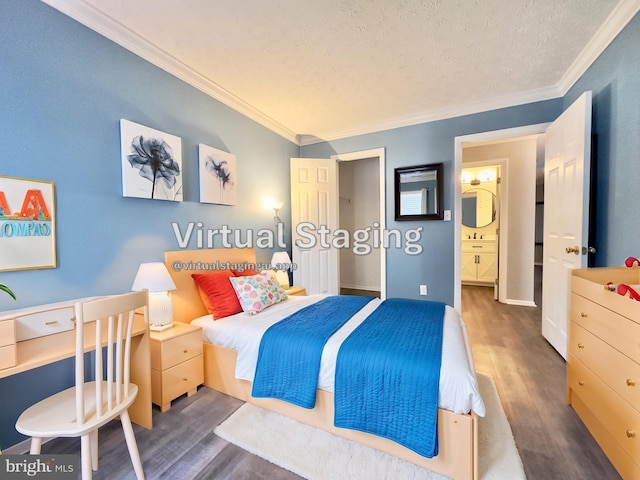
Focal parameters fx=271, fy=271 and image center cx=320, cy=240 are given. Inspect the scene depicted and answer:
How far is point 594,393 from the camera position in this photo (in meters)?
1.52

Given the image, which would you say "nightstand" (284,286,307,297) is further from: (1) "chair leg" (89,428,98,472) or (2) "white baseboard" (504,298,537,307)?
(2) "white baseboard" (504,298,537,307)

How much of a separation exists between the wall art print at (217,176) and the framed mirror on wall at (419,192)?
2092 mm

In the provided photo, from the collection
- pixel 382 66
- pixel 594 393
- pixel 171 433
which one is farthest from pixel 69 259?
pixel 594 393

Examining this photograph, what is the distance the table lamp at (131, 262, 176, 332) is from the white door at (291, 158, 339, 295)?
198 cm

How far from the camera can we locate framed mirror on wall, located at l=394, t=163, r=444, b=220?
3.39 meters

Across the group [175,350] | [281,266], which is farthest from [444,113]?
[175,350]

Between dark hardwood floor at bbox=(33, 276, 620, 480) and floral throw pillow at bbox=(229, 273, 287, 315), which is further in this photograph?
floral throw pillow at bbox=(229, 273, 287, 315)

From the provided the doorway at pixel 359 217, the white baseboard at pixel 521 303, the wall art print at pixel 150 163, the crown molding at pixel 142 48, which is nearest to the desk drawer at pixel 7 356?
the wall art print at pixel 150 163

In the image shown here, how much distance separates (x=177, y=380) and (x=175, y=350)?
0.22m

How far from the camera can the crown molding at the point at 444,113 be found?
9.48 feet

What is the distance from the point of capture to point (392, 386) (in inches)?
53.2

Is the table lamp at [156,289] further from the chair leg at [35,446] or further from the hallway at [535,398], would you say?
the hallway at [535,398]

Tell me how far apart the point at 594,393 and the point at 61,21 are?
150 inches

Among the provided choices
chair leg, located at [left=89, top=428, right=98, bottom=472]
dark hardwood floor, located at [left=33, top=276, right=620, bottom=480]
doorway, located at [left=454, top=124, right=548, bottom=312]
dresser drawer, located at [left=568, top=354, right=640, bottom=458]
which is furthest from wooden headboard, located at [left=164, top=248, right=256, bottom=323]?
doorway, located at [left=454, top=124, right=548, bottom=312]
